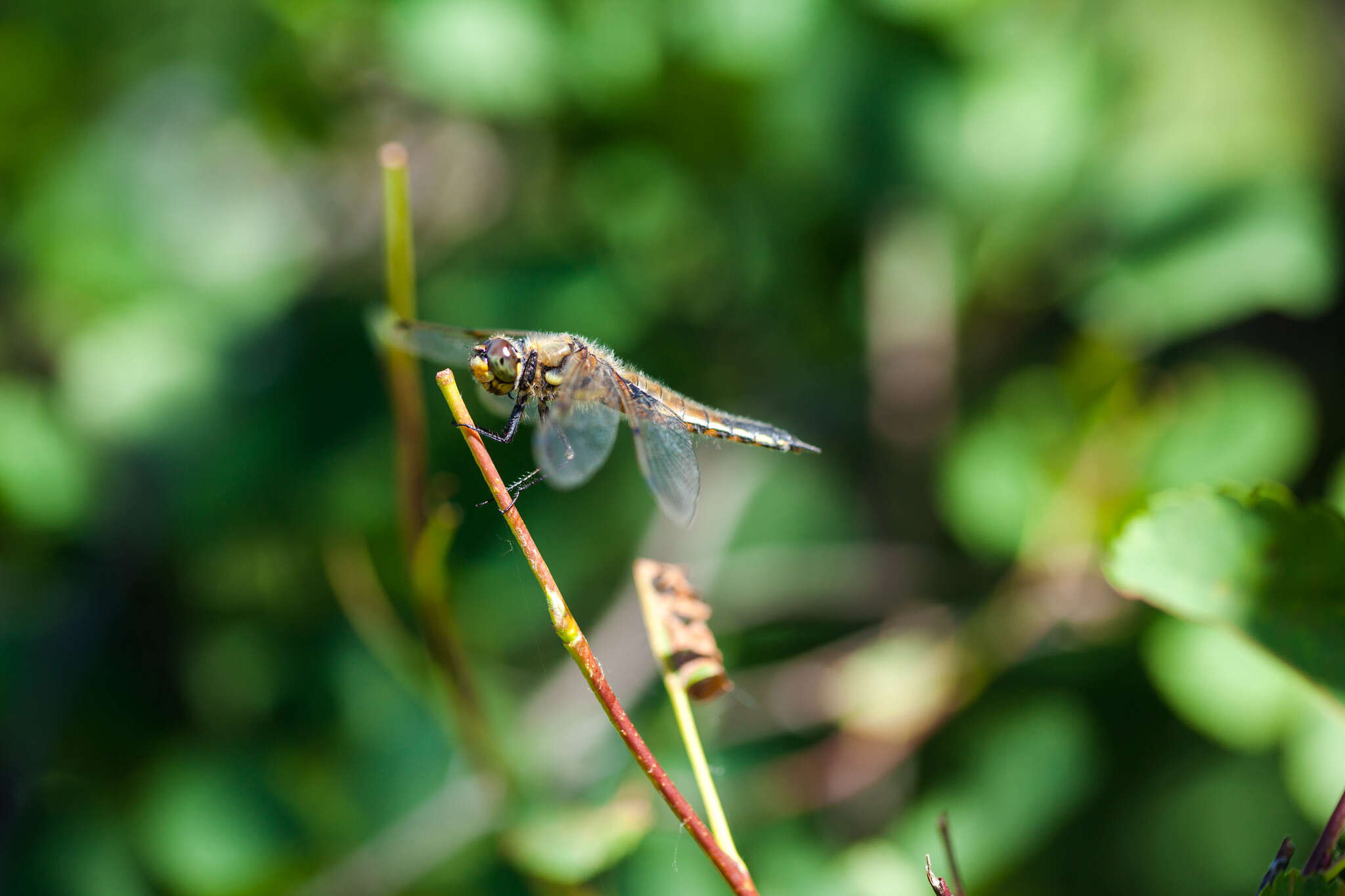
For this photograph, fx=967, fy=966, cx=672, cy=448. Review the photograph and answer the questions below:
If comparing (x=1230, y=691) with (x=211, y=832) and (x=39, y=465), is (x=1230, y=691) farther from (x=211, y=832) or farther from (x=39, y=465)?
(x=39, y=465)

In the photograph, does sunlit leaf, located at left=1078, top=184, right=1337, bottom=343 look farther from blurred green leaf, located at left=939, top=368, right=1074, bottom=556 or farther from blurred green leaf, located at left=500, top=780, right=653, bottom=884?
blurred green leaf, located at left=500, top=780, right=653, bottom=884

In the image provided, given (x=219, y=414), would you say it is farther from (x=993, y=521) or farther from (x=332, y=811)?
(x=993, y=521)

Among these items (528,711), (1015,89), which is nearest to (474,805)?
(528,711)

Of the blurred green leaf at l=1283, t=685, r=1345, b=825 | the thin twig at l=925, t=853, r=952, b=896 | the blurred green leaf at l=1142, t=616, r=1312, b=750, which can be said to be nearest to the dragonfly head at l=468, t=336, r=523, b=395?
A: the thin twig at l=925, t=853, r=952, b=896

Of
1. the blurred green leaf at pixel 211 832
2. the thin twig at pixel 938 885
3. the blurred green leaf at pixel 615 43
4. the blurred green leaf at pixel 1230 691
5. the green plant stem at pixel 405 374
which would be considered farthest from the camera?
the blurred green leaf at pixel 615 43

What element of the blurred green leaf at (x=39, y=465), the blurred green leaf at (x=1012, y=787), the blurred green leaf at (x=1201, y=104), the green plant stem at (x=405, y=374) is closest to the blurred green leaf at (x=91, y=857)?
the blurred green leaf at (x=39, y=465)

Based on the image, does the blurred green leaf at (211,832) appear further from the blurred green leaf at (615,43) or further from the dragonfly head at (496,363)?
the blurred green leaf at (615,43)

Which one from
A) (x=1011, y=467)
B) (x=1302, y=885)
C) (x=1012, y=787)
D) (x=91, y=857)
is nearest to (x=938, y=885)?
(x=1302, y=885)
